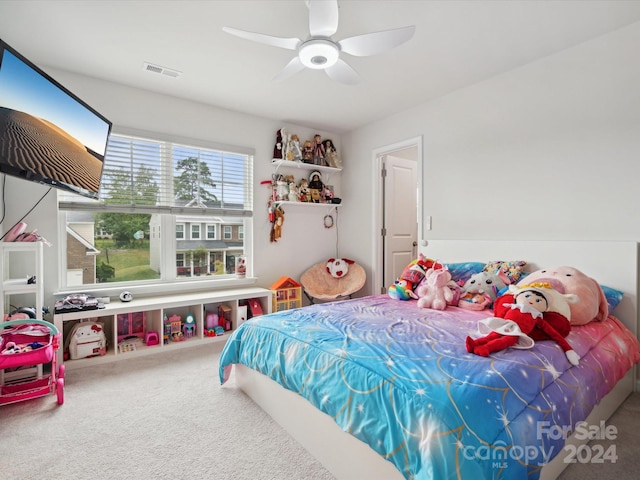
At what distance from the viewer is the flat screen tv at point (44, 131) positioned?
1.64 m

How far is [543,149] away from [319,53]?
6.60 feet

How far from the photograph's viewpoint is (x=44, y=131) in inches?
76.0

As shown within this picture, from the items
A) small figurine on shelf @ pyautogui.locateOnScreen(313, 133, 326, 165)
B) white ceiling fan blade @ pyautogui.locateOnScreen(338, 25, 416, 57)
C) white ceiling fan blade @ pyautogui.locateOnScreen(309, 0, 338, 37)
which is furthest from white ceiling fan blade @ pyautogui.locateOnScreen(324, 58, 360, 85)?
small figurine on shelf @ pyautogui.locateOnScreen(313, 133, 326, 165)

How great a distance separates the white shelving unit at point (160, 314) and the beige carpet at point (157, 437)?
1.39 feet

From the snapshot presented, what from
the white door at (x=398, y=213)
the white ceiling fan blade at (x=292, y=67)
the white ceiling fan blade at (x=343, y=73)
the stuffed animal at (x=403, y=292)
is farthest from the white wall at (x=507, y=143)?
the white ceiling fan blade at (x=292, y=67)

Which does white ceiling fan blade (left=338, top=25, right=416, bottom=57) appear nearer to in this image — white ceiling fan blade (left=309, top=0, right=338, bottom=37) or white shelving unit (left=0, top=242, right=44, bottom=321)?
white ceiling fan blade (left=309, top=0, right=338, bottom=37)

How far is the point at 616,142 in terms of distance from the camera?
2.36 metres

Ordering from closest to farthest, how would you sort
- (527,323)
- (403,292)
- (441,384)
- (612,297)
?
(441,384) < (527,323) < (612,297) < (403,292)

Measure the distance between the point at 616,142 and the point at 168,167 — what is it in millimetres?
3912

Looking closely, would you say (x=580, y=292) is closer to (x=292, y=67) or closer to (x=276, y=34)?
(x=292, y=67)

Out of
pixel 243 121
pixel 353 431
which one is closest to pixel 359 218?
pixel 243 121

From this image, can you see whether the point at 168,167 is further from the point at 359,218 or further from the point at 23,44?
the point at 359,218

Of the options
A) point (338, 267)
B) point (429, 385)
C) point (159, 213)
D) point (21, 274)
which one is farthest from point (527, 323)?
point (21, 274)

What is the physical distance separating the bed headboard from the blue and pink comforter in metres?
0.25
